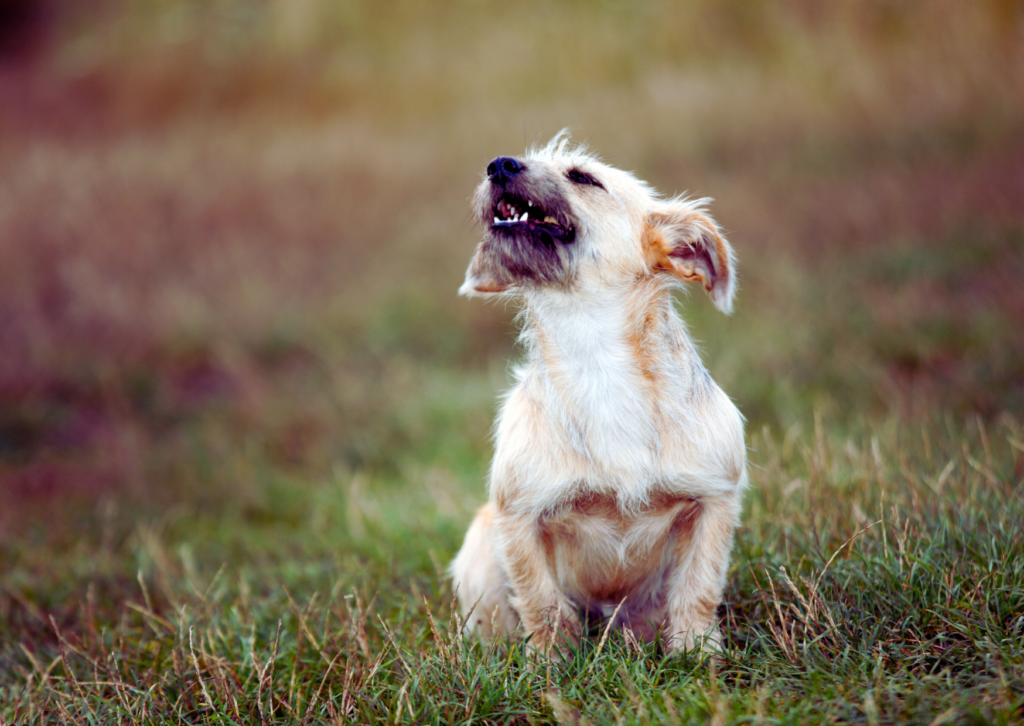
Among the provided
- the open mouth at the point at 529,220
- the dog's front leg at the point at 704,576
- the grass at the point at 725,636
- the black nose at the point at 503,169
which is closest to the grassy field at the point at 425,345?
the grass at the point at 725,636

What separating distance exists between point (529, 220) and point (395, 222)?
755cm

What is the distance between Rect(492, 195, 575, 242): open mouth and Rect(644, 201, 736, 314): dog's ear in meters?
0.34

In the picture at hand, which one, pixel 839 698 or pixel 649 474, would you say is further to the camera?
pixel 649 474

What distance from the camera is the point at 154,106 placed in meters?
11.6

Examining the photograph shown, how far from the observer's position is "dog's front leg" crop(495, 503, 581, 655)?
101 inches

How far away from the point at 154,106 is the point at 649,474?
1205 cm

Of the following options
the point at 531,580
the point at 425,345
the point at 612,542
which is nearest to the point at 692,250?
the point at 612,542

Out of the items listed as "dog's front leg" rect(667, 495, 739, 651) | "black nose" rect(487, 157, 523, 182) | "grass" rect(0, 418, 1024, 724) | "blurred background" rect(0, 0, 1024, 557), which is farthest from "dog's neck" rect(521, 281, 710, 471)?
"blurred background" rect(0, 0, 1024, 557)

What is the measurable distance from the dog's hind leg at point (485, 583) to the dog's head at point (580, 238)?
0.97m

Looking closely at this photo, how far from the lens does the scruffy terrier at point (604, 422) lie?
2.49 m

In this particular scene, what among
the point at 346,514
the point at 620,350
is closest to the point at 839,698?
the point at 620,350

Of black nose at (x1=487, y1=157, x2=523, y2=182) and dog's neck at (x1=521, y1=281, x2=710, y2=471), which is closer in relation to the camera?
dog's neck at (x1=521, y1=281, x2=710, y2=471)

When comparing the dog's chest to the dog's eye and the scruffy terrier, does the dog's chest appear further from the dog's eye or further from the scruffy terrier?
the dog's eye

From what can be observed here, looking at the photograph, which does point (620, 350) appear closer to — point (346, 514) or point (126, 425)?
point (346, 514)
